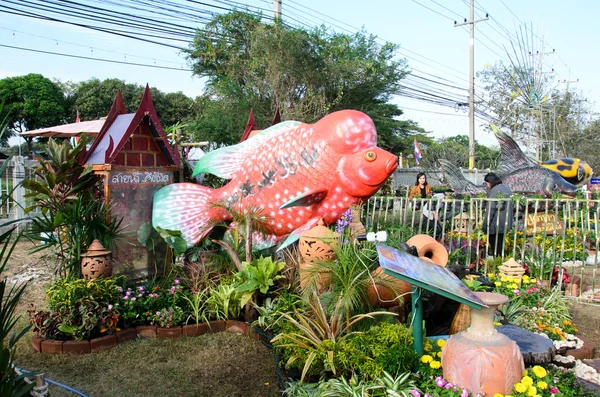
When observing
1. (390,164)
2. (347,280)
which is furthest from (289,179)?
(347,280)

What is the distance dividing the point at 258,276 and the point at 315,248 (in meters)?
0.69

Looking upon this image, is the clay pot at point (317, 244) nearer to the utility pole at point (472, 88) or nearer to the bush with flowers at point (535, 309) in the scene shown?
the bush with flowers at point (535, 309)

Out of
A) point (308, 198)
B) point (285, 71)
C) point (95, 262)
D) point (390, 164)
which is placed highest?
point (285, 71)

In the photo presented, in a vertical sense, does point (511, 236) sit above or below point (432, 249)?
below

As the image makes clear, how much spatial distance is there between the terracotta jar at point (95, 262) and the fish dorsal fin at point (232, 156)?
1.51 m

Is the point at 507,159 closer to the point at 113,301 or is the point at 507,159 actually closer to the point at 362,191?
the point at 362,191

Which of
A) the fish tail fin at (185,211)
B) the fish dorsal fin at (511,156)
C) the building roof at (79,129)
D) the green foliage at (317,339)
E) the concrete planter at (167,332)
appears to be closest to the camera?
the green foliage at (317,339)

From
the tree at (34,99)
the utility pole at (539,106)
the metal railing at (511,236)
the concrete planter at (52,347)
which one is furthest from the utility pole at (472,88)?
the tree at (34,99)

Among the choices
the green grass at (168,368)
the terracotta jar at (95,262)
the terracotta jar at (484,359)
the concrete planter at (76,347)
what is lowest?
the green grass at (168,368)

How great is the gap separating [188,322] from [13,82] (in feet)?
96.4

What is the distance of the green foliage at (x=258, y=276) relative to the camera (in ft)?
14.6

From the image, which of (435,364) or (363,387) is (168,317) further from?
(435,364)

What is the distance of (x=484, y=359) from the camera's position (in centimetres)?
260

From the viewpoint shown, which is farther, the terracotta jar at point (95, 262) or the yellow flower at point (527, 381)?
the terracotta jar at point (95, 262)
